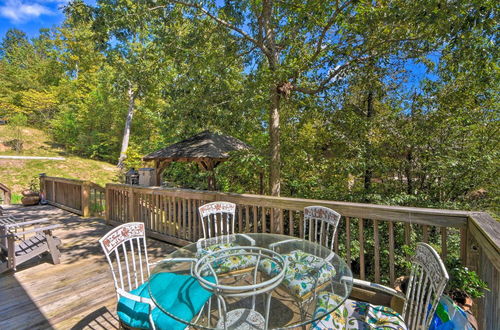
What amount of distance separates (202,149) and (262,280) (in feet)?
11.6

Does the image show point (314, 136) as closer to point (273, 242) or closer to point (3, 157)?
point (273, 242)

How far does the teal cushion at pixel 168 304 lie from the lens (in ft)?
5.27

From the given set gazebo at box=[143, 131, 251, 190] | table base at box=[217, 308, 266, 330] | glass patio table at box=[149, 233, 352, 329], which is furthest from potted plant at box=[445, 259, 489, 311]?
gazebo at box=[143, 131, 251, 190]

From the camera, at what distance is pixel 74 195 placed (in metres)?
7.10

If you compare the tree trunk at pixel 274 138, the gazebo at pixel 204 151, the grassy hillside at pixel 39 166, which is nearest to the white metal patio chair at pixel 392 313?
the tree trunk at pixel 274 138

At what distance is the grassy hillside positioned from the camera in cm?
1238

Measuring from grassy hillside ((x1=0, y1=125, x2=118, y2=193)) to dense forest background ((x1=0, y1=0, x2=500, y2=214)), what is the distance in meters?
10.8

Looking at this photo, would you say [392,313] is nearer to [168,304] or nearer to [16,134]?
[168,304]

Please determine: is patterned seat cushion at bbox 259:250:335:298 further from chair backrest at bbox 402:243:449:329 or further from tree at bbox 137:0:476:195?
tree at bbox 137:0:476:195

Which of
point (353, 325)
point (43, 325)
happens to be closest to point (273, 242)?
point (353, 325)

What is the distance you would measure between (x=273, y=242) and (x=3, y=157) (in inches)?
692

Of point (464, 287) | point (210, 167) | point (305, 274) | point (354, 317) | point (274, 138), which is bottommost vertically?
point (354, 317)

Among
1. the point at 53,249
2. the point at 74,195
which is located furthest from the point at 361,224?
the point at 74,195

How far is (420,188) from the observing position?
5195 millimetres
